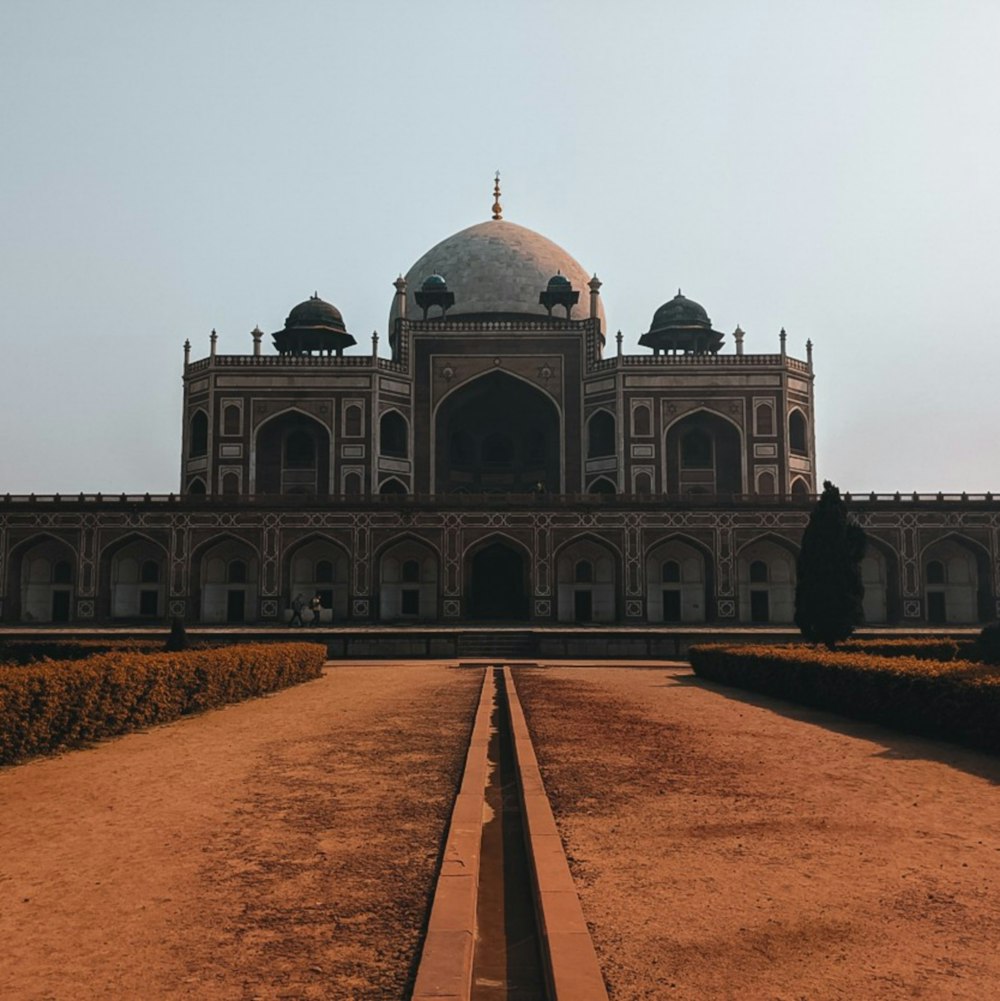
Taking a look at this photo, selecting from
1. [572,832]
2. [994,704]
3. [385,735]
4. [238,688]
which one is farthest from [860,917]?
[238,688]

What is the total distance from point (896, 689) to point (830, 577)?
916 centimetres

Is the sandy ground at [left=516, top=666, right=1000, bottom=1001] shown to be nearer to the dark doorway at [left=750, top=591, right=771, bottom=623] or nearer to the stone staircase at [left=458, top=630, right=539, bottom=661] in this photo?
the stone staircase at [left=458, top=630, right=539, bottom=661]

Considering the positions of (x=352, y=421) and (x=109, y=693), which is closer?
(x=109, y=693)

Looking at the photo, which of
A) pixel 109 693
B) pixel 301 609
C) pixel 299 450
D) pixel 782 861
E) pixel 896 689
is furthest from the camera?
pixel 299 450

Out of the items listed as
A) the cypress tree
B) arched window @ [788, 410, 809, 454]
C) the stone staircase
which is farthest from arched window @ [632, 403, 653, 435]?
the cypress tree

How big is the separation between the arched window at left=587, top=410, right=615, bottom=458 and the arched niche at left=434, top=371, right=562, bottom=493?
2.37 metres

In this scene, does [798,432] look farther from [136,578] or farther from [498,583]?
[136,578]

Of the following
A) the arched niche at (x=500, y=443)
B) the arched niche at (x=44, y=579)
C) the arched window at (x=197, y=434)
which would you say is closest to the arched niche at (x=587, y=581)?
the arched niche at (x=500, y=443)

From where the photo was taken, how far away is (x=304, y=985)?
3.47 m

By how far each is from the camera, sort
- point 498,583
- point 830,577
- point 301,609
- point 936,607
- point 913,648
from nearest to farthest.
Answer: point 913,648 → point 830,577 → point 301,609 → point 936,607 → point 498,583

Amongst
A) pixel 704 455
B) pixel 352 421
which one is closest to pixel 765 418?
pixel 704 455

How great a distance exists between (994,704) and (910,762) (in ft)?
3.68

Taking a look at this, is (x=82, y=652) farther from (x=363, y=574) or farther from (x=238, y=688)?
(x=363, y=574)

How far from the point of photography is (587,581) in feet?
115
